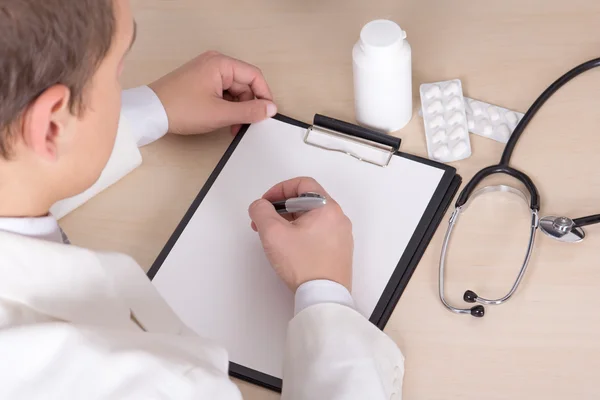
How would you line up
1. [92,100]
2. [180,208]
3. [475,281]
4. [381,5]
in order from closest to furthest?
1. [92,100]
2. [475,281]
3. [180,208]
4. [381,5]

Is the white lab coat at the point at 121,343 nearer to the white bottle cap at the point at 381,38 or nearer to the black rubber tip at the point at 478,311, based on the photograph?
the black rubber tip at the point at 478,311

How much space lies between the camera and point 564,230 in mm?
855

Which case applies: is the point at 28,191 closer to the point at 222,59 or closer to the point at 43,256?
the point at 43,256

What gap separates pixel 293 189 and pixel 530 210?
266 mm

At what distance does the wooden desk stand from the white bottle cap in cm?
13

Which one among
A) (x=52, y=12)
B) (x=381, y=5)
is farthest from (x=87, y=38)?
(x=381, y=5)

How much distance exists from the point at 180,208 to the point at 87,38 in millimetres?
337

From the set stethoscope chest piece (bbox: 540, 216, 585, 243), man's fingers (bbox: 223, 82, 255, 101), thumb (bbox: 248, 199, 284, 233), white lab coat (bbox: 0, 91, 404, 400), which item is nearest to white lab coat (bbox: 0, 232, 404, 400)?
white lab coat (bbox: 0, 91, 404, 400)

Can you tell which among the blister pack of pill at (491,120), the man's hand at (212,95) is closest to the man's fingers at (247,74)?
the man's hand at (212,95)

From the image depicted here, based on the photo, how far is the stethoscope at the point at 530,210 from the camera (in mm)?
833

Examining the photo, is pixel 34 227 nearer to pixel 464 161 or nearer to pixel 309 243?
pixel 309 243

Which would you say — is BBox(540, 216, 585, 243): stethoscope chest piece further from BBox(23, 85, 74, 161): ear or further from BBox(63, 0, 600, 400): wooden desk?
BBox(23, 85, 74, 161): ear

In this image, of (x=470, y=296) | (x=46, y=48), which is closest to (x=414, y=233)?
(x=470, y=296)

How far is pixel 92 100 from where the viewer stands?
2.33ft
